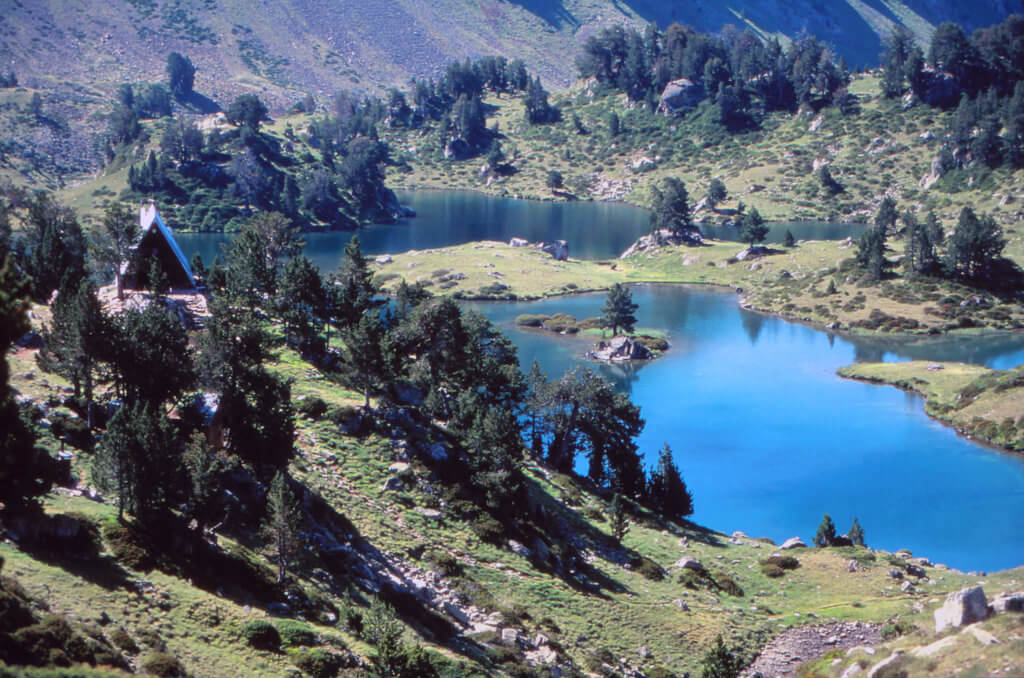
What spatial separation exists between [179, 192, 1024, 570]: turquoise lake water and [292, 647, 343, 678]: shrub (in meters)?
54.4

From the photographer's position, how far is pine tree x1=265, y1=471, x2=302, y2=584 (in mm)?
39844

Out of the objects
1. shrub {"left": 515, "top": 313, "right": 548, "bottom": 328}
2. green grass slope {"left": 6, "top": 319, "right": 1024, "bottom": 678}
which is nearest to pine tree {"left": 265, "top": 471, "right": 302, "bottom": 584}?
green grass slope {"left": 6, "top": 319, "right": 1024, "bottom": 678}

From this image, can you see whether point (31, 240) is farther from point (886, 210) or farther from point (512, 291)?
point (886, 210)

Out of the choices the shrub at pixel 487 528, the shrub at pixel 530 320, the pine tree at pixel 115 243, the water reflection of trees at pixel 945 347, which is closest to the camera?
the shrub at pixel 487 528

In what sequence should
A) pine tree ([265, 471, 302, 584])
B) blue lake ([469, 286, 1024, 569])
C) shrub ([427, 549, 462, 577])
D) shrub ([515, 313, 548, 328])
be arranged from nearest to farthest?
pine tree ([265, 471, 302, 584]) → shrub ([427, 549, 462, 577]) → blue lake ([469, 286, 1024, 569]) → shrub ([515, 313, 548, 328])

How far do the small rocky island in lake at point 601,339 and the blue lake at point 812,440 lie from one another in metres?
2.93

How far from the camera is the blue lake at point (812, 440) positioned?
3219 inches

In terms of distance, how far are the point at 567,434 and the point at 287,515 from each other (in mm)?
42879

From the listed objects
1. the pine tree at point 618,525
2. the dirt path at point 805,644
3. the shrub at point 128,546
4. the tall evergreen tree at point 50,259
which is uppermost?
the tall evergreen tree at point 50,259

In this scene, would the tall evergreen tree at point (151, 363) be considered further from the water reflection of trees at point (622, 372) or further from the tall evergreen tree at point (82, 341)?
the water reflection of trees at point (622, 372)

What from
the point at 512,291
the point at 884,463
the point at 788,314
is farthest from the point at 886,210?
the point at 884,463

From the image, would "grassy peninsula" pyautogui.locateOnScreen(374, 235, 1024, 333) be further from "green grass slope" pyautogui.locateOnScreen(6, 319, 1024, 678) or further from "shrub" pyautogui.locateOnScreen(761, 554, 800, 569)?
"shrub" pyautogui.locateOnScreen(761, 554, 800, 569)

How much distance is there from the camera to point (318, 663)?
111ft

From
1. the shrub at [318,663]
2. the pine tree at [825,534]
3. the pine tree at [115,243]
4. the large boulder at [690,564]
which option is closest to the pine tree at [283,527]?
the shrub at [318,663]
